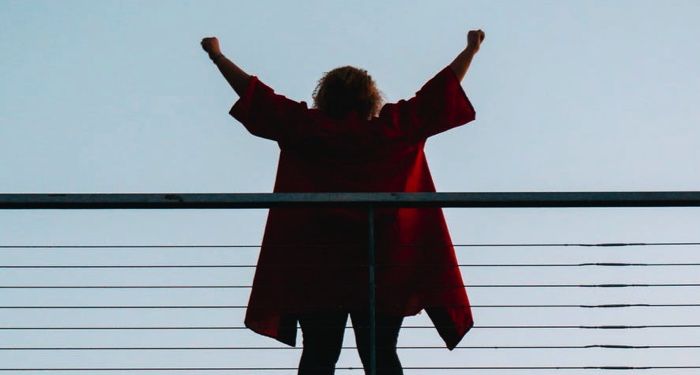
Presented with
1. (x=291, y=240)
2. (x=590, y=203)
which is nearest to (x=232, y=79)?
(x=291, y=240)

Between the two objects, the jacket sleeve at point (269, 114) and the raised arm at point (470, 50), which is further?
the raised arm at point (470, 50)

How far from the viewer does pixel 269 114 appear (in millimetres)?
4238

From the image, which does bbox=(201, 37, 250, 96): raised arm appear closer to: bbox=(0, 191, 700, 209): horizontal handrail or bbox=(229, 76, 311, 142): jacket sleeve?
bbox=(229, 76, 311, 142): jacket sleeve

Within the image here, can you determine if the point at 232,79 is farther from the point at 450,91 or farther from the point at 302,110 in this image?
the point at 450,91

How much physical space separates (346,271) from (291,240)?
0.22 meters

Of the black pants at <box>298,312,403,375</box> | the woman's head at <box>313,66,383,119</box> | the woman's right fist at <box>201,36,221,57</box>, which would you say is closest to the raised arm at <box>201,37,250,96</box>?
the woman's right fist at <box>201,36,221,57</box>

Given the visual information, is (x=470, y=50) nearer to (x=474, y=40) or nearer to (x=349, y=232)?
(x=474, y=40)

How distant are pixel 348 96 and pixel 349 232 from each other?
1.67ft

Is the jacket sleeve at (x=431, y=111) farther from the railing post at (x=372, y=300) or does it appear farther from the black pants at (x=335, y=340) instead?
the black pants at (x=335, y=340)

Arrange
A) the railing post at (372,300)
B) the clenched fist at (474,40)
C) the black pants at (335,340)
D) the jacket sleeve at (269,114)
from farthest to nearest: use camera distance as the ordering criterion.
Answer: the clenched fist at (474,40) < the jacket sleeve at (269,114) < the black pants at (335,340) < the railing post at (372,300)

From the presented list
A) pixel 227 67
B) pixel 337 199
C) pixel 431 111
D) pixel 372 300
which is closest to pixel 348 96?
pixel 431 111

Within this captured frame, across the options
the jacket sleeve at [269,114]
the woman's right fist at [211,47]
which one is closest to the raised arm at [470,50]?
the jacket sleeve at [269,114]

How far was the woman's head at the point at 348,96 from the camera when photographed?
172 inches

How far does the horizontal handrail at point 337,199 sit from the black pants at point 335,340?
0.42 m
